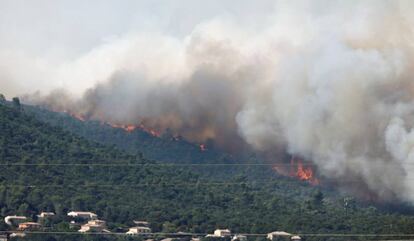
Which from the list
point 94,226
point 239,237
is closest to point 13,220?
point 94,226

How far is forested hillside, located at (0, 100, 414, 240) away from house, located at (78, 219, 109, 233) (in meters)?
1.24

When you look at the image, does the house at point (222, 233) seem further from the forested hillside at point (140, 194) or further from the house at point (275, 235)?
the house at point (275, 235)

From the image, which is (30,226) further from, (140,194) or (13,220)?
(140,194)

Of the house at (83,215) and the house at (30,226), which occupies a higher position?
the house at (83,215)

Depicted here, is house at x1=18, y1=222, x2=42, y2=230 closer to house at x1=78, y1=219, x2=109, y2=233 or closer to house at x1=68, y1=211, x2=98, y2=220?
house at x1=78, y1=219, x2=109, y2=233

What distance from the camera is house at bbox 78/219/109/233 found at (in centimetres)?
12321

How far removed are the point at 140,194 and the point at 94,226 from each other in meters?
12.4

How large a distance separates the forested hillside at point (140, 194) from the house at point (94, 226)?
124cm

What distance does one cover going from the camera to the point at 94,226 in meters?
126

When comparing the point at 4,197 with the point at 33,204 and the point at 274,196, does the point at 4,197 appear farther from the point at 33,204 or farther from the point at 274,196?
the point at 274,196

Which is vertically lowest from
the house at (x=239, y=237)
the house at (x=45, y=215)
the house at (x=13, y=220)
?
the house at (x=239, y=237)

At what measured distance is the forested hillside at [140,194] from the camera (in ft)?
417

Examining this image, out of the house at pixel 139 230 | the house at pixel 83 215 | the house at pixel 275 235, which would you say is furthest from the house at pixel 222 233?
the house at pixel 83 215

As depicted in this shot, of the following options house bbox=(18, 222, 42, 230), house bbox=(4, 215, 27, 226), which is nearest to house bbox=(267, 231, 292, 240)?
house bbox=(18, 222, 42, 230)
